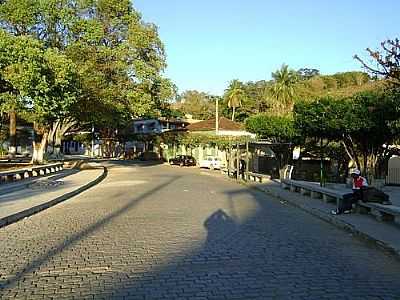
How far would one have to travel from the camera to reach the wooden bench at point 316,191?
53.9 feet

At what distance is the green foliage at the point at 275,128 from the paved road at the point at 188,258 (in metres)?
20.6

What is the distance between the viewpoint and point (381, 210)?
41.1 feet

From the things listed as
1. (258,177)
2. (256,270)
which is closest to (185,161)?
(258,177)

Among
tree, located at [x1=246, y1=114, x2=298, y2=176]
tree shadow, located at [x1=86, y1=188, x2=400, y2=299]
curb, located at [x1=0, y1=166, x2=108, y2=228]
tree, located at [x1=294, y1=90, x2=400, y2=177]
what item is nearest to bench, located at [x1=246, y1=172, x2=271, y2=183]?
tree, located at [x1=246, y1=114, x2=298, y2=176]

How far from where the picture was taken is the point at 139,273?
294 inches

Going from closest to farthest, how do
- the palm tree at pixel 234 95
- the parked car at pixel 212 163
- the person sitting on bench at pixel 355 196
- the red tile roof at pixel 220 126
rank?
1. the person sitting on bench at pixel 355 196
2. the parked car at pixel 212 163
3. the red tile roof at pixel 220 126
4. the palm tree at pixel 234 95

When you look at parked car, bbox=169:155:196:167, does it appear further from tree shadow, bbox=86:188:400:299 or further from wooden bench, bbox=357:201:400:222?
tree shadow, bbox=86:188:400:299

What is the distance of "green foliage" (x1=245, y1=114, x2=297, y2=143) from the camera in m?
35.1

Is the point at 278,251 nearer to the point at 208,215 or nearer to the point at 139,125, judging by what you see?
the point at 208,215

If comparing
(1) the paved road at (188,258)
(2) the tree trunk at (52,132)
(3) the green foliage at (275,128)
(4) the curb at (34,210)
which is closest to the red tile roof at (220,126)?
(2) the tree trunk at (52,132)

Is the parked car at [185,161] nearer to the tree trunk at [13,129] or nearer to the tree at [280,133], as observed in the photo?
the tree trunk at [13,129]

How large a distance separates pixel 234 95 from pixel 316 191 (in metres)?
75.1

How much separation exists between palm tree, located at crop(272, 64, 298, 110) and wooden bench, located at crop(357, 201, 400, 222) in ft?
202

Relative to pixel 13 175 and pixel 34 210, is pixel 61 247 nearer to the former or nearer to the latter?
pixel 34 210
